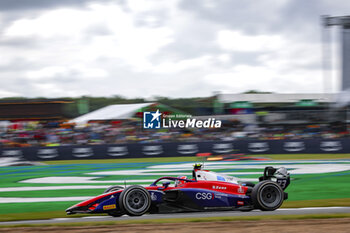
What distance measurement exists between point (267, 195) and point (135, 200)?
2301 mm

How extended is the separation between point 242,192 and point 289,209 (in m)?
1.05

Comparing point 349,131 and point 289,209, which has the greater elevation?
point 349,131

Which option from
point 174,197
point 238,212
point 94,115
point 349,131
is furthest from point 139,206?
point 94,115

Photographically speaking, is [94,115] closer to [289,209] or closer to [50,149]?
[50,149]

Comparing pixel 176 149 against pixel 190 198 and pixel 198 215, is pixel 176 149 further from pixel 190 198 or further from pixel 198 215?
pixel 190 198

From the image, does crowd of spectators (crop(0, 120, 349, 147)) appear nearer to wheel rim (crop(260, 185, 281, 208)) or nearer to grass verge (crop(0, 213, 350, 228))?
wheel rim (crop(260, 185, 281, 208))

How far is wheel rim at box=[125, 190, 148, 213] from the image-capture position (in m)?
7.50

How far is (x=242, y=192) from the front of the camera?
26.2 feet

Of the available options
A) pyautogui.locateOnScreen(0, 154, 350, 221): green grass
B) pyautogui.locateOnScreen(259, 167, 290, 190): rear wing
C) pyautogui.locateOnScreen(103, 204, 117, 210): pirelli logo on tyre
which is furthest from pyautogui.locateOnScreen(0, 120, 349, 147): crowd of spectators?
Result: pyautogui.locateOnScreen(103, 204, 117, 210): pirelli logo on tyre

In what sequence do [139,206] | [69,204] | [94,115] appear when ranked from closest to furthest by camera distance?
1. [139,206]
2. [69,204]
3. [94,115]

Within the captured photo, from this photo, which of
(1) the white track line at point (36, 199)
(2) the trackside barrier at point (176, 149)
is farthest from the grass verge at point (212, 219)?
(2) the trackside barrier at point (176, 149)

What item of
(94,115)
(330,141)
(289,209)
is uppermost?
(94,115)

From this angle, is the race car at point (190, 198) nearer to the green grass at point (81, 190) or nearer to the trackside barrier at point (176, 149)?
the green grass at point (81, 190)

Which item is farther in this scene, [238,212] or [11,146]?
[11,146]
